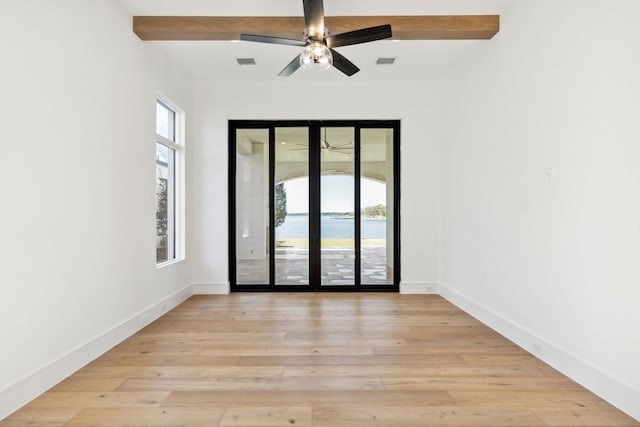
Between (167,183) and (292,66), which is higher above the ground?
(292,66)

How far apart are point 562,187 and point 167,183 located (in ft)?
13.8

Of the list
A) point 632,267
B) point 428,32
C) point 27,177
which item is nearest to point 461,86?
point 428,32

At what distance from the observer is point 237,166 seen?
5.35m

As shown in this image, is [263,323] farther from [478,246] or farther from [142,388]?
[478,246]

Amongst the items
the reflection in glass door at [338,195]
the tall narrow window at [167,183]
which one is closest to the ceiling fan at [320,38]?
the tall narrow window at [167,183]

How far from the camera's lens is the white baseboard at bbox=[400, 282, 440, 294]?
5168 millimetres

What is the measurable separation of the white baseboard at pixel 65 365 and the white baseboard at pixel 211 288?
1225 millimetres

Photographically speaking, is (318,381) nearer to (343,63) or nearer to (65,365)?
(65,365)

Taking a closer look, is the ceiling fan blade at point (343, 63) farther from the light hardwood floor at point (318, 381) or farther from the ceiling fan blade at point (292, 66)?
the light hardwood floor at point (318, 381)

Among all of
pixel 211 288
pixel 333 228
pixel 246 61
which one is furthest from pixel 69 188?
pixel 333 228

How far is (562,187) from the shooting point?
265 cm

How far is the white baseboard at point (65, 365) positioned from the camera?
2.09 meters

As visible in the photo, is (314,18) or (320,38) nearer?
(314,18)

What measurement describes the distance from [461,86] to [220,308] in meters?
4.00
